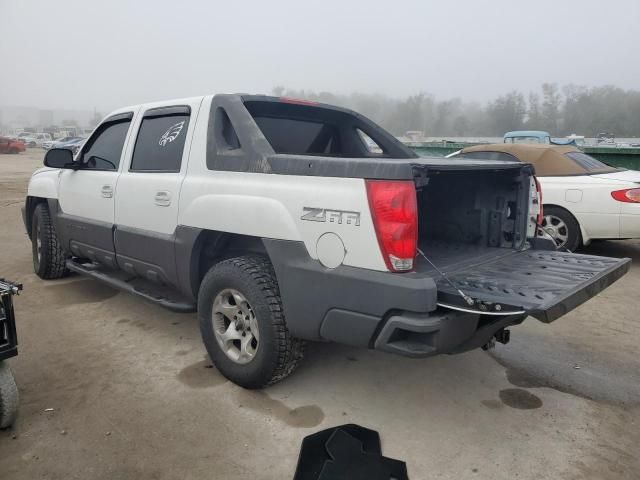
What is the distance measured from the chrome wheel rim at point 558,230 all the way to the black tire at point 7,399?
20.3ft

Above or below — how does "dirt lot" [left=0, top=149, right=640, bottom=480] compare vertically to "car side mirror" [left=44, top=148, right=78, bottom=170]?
below

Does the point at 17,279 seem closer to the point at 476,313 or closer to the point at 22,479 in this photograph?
the point at 22,479

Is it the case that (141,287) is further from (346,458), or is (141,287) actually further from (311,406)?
(346,458)

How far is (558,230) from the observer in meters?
6.80

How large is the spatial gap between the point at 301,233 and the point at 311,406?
1.12 m

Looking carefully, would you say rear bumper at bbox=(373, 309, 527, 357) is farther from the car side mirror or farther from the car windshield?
the car windshield

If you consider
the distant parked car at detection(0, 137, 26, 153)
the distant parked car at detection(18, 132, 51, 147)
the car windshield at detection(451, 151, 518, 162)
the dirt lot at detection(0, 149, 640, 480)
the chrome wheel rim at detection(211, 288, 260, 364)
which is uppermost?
the distant parked car at detection(18, 132, 51, 147)

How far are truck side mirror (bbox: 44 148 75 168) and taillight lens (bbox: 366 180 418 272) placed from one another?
3379 millimetres

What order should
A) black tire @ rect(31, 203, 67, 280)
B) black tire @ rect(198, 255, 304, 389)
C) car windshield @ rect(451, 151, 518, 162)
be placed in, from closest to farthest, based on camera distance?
black tire @ rect(198, 255, 304, 389)
black tire @ rect(31, 203, 67, 280)
car windshield @ rect(451, 151, 518, 162)

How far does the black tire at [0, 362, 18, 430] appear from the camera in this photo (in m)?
2.78

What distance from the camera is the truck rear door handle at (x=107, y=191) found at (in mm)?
4211

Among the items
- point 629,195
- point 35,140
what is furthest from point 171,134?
point 35,140

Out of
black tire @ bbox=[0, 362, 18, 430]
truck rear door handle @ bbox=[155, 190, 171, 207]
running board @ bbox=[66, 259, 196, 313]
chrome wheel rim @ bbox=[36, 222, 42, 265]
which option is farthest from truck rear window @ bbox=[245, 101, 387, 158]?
chrome wheel rim @ bbox=[36, 222, 42, 265]

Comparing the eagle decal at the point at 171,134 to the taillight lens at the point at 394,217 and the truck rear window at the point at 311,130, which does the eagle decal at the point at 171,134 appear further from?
the taillight lens at the point at 394,217
